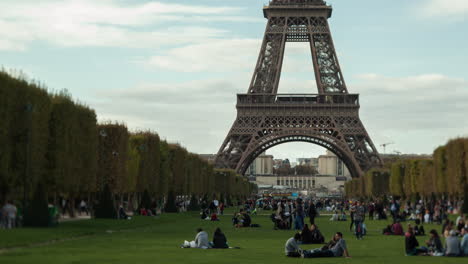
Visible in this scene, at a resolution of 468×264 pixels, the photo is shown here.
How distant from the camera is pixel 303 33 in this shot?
108m

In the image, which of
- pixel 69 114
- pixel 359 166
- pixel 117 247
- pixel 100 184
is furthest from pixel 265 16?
pixel 117 247

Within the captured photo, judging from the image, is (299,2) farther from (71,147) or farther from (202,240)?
(202,240)

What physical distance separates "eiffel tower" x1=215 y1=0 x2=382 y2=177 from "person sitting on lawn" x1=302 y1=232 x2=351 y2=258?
77.5m

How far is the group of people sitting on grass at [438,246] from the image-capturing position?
26281 mm

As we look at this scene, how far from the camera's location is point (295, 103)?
354ft

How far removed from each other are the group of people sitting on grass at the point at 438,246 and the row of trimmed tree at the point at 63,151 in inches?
826

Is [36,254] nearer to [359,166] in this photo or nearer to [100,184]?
[100,184]

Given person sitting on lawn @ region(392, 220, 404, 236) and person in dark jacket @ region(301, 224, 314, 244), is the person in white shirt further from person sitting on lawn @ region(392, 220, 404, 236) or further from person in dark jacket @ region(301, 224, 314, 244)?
person in dark jacket @ region(301, 224, 314, 244)

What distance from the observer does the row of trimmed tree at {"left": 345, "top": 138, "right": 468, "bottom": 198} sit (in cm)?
7231

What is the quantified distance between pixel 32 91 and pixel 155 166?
3235 cm

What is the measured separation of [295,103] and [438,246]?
81.2 meters

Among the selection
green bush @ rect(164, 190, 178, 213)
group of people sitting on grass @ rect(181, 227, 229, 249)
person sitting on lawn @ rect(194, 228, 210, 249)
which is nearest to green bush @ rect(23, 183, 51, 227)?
group of people sitting on grass @ rect(181, 227, 229, 249)

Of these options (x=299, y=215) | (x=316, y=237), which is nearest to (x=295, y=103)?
(x=299, y=215)

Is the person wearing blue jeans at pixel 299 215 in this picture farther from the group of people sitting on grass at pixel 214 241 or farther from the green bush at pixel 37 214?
the group of people sitting on grass at pixel 214 241
